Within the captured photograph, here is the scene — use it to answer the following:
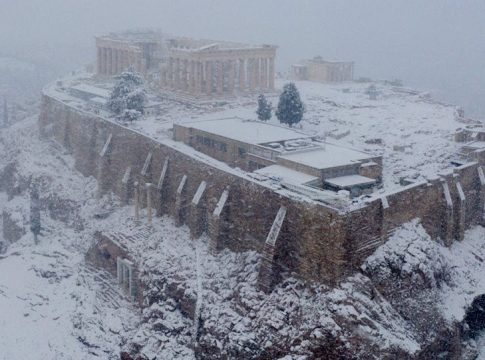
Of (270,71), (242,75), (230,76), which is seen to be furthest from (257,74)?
(230,76)

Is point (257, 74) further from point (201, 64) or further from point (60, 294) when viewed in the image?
point (60, 294)

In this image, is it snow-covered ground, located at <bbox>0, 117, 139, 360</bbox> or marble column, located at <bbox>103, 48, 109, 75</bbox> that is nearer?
snow-covered ground, located at <bbox>0, 117, 139, 360</bbox>

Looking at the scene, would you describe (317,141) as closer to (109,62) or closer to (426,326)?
(426,326)

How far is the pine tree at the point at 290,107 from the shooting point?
163ft

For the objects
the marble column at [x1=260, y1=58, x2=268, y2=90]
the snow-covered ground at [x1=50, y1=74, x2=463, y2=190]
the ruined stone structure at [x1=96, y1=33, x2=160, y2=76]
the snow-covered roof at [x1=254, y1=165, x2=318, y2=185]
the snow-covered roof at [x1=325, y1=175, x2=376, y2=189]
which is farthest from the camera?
the ruined stone structure at [x1=96, y1=33, x2=160, y2=76]

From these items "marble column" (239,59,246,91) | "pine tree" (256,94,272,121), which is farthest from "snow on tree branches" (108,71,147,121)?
"marble column" (239,59,246,91)

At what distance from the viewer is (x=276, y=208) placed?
31.7m

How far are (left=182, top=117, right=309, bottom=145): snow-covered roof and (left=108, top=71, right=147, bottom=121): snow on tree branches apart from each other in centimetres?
833

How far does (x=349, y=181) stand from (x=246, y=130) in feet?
41.7

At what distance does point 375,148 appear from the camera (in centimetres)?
4488

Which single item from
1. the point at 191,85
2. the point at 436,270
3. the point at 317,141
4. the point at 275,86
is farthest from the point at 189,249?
the point at 275,86

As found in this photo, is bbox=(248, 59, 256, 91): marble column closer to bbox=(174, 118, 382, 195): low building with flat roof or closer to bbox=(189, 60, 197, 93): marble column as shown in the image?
bbox=(189, 60, 197, 93): marble column

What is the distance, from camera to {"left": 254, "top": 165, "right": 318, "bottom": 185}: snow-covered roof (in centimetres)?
3378

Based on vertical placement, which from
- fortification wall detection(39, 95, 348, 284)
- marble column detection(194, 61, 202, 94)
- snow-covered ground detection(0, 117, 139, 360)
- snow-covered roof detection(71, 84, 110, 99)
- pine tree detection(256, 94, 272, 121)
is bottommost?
A: snow-covered ground detection(0, 117, 139, 360)
